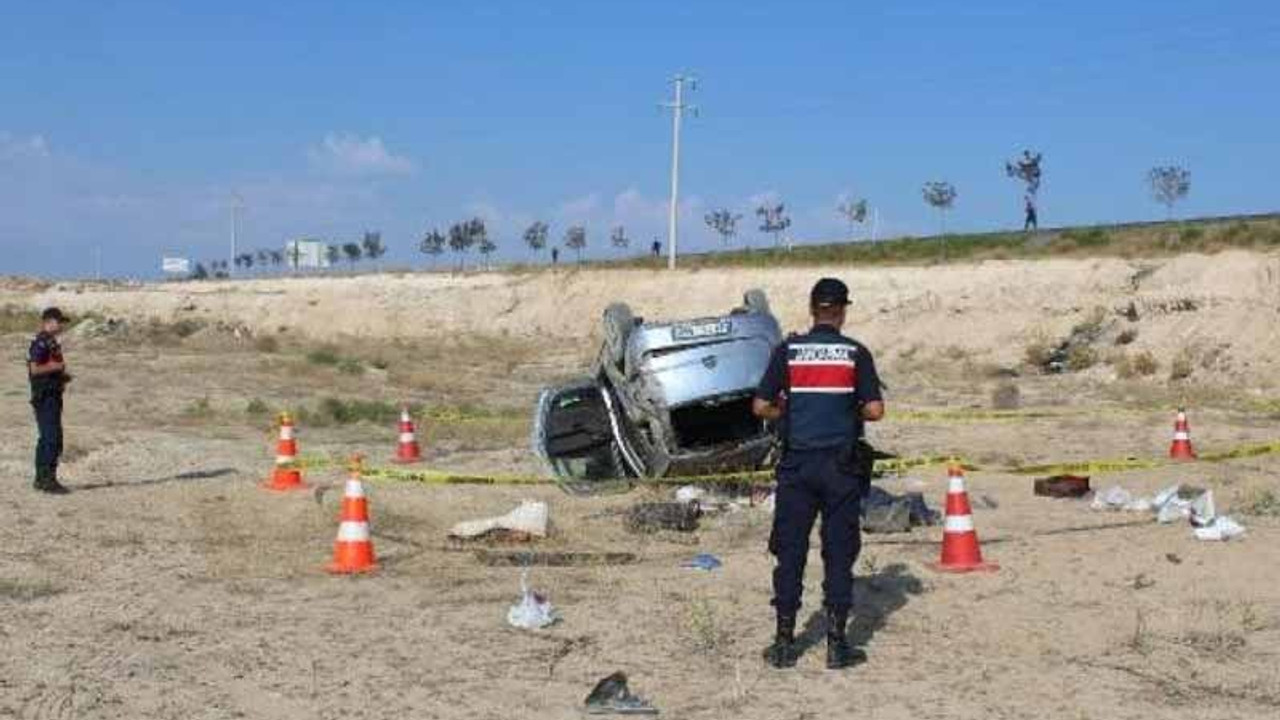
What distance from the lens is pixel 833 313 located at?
7.25 meters

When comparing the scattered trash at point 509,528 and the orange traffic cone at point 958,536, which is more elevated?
the orange traffic cone at point 958,536

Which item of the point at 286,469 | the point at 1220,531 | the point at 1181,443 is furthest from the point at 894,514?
the point at 286,469

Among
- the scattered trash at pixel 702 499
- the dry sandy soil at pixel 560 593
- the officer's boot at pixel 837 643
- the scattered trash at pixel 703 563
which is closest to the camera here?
the dry sandy soil at pixel 560 593

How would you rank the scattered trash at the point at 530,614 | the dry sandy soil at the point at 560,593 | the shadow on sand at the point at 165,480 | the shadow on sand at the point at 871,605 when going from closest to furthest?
the dry sandy soil at the point at 560,593 < the shadow on sand at the point at 871,605 < the scattered trash at the point at 530,614 < the shadow on sand at the point at 165,480

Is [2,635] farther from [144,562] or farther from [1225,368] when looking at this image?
[1225,368]

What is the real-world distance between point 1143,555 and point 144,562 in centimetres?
695

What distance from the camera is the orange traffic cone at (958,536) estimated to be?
9.44 metres

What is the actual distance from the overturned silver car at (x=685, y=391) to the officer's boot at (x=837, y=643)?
5.34 metres

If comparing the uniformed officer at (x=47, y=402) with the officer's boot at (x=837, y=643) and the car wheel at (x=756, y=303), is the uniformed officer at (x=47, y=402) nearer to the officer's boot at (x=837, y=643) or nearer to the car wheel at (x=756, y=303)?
the car wheel at (x=756, y=303)

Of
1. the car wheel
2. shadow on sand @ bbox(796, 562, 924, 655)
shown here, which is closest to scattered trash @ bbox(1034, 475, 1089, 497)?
the car wheel

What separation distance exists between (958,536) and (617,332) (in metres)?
4.92

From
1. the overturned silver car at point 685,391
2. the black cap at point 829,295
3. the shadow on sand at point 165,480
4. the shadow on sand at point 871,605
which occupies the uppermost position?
the black cap at point 829,295

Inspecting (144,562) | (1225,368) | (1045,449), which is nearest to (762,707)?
(144,562)

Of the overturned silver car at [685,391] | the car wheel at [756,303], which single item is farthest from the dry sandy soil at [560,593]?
the car wheel at [756,303]
